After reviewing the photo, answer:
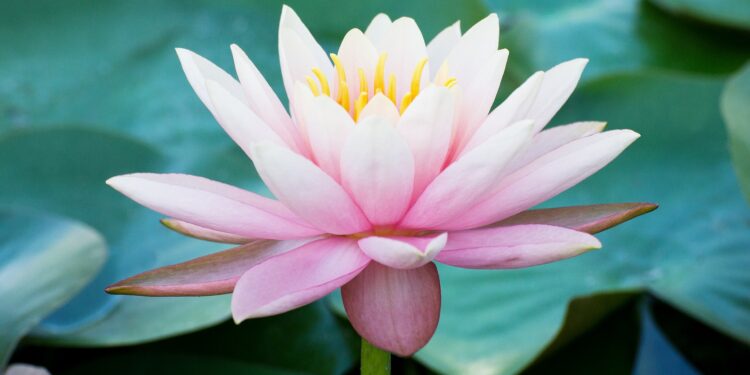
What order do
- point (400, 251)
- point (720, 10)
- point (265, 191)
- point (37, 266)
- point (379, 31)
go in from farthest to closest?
1. point (720, 10)
2. point (265, 191)
3. point (37, 266)
4. point (379, 31)
5. point (400, 251)

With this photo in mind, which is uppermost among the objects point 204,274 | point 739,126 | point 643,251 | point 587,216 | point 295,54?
point 295,54

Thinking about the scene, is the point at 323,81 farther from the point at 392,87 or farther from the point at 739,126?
the point at 739,126

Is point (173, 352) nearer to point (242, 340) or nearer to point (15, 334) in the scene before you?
point (242, 340)

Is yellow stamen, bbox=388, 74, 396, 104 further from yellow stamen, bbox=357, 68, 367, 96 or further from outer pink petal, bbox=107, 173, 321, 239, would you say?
outer pink petal, bbox=107, 173, 321, 239

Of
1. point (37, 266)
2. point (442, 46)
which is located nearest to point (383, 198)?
point (442, 46)

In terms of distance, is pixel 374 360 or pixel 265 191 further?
pixel 265 191

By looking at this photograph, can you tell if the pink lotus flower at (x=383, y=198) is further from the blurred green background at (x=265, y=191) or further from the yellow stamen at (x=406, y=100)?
the blurred green background at (x=265, y=191)

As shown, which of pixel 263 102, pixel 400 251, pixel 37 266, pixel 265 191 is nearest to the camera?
pixel 400 251

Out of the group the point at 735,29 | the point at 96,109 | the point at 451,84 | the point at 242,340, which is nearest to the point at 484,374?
the point at 242,340
